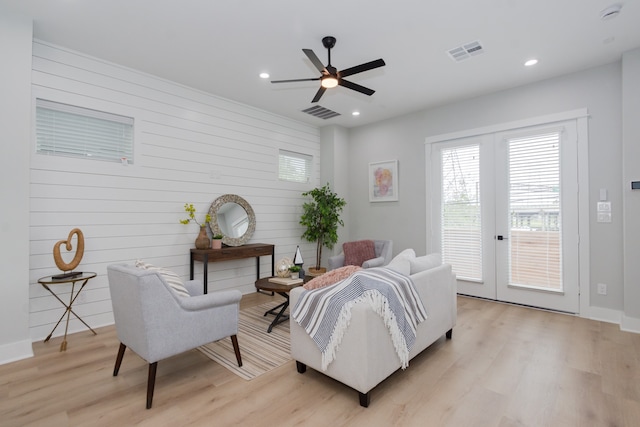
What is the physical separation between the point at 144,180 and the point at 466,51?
4117mm

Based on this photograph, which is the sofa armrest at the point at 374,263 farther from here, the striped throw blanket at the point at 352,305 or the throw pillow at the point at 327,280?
the striped throw blanket at the point at 352,305

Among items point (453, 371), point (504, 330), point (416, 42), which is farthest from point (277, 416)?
point (416, 42)

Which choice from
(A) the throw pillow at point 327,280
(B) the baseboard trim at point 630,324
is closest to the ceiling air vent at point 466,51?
(A) the throw pillow at point 327,280

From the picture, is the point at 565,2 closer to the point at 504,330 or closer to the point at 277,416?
the point at 504,330

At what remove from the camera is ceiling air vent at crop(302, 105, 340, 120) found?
520 centimetres

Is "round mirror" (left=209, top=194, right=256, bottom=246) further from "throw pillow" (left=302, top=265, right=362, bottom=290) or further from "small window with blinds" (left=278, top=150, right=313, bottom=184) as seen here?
"throw pillow" (left=302, top=265, right=362, bottom=290)

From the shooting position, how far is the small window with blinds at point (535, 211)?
4055mm

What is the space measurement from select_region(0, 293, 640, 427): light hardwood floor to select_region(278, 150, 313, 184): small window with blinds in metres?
3.52

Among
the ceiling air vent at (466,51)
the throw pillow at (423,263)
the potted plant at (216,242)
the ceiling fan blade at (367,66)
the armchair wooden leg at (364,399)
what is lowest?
the armchair wooden leg at (364,399)

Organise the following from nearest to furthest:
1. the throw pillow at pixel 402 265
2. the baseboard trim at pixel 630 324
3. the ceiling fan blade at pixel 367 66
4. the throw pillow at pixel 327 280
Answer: the throw pillow at pixel 327 280
the throw pillow at pixel 402 265
the ceiling fan blade at pixel 367 66
the baseboard trim at pixel 630 324

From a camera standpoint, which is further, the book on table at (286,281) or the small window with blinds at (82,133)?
the book on table at (286,281)

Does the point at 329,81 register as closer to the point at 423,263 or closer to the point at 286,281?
the point at 423,263

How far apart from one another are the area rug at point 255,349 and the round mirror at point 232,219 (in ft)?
4.36

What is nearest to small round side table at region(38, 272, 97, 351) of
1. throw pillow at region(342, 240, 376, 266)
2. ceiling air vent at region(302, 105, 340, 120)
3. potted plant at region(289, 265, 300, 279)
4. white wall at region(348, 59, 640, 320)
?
potted plant at region(289, 265, 300, 279)
